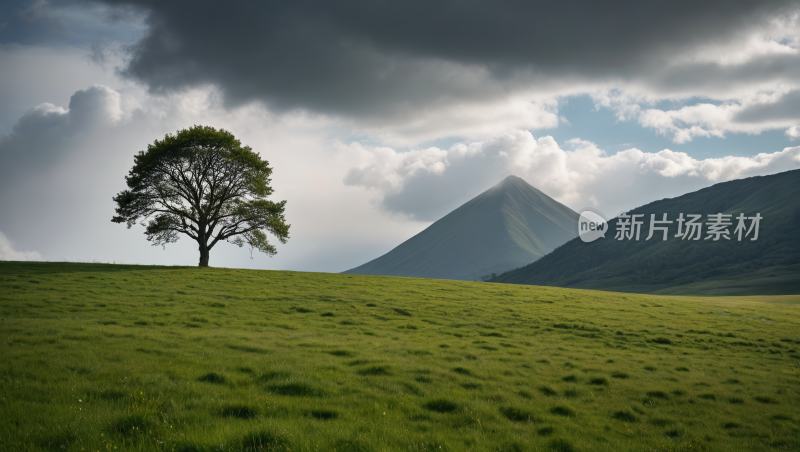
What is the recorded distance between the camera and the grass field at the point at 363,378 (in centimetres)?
822

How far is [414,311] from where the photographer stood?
105 ft

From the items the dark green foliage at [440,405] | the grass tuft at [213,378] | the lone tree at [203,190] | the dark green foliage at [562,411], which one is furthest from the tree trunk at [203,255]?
the dark green foliage at [562,411]

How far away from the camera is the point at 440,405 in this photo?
436 inches

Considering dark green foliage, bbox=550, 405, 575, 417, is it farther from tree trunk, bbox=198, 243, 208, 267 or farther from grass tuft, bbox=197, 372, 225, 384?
tree trunk, bbox=198, 243, 208, 267

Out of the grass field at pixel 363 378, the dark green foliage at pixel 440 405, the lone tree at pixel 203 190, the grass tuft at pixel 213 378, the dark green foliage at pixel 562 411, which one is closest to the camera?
the grass field at pixel 363 378

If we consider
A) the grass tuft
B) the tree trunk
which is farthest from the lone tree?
the grass tuft

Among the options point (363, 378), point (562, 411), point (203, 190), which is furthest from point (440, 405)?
point (203, 190)

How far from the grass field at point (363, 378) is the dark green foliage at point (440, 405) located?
1.5 inches

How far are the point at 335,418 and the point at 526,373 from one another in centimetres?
924

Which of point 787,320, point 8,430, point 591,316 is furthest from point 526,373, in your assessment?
point 787,320

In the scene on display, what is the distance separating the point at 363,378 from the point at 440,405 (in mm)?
2955

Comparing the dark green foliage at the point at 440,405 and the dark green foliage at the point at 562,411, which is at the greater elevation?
the dark green foliage at the point at 440,405

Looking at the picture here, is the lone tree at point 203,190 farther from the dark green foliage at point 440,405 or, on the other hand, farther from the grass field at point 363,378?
the dark green foliage at point 440,405

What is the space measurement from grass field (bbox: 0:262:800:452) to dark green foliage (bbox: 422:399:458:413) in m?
0.04
